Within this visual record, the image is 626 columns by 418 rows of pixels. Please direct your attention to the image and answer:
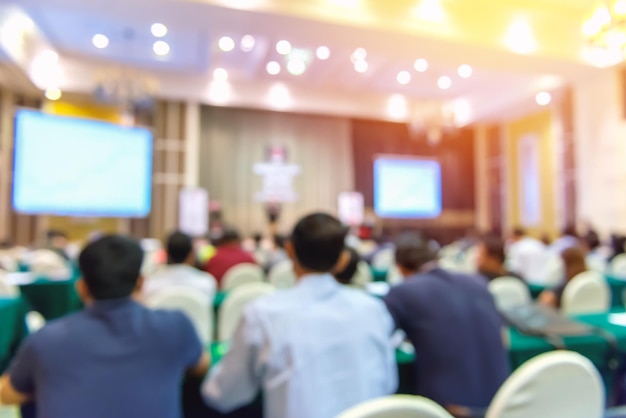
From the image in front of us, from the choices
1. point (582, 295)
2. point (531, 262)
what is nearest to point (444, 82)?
point (531, 262)

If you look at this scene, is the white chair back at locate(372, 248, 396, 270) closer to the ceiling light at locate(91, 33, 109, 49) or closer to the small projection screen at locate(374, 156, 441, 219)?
the small projection screen at locate(374, 156, 441, 219)

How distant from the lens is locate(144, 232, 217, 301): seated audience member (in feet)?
9.66

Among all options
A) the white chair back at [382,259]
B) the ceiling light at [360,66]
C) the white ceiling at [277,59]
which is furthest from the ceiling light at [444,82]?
the white chair back at [382,259]

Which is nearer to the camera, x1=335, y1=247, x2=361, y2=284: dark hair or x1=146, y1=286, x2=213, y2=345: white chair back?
x1=335, y1=247, x2=361, y2=284: dark hair

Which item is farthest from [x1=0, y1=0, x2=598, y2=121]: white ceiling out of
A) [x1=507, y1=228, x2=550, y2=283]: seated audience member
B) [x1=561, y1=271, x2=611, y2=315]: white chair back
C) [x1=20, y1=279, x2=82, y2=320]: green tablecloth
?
[x1=561, y1=271, x2=611, y2=315]: white chair back

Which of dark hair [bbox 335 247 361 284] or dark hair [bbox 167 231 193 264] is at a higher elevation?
dark hair [bbox 167 231 193 264]

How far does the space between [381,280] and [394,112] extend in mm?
7368

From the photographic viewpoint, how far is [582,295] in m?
2.95

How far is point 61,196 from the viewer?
8.42 m

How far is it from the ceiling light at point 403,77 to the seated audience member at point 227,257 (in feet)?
22.0

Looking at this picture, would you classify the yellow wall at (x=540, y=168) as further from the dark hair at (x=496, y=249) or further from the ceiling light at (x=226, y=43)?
the dark hair at (x=496, y=249)

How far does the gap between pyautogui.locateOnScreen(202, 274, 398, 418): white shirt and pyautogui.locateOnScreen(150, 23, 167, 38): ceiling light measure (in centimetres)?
598

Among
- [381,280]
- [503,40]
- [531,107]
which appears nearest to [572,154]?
[531,107]

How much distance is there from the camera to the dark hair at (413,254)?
6.39ft
